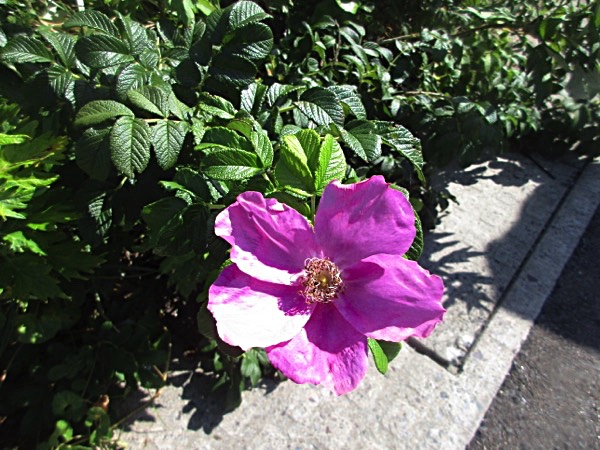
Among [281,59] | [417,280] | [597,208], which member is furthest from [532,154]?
[417,280]

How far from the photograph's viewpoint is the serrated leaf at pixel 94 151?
3.55 ft

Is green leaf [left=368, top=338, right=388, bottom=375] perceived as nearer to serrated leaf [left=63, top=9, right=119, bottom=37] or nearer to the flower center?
the flower center

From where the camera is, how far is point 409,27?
86.8 inches

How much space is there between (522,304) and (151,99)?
206cm

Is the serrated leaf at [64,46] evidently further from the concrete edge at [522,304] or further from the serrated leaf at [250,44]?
the concrete edge at [522,304]

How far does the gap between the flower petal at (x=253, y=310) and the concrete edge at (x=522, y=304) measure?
1.33 metres

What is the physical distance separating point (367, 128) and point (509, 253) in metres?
1.85

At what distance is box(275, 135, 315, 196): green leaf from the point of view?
3.10ft

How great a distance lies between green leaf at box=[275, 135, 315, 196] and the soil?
1.48m

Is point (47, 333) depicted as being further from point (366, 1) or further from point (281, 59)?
point (366, 1)

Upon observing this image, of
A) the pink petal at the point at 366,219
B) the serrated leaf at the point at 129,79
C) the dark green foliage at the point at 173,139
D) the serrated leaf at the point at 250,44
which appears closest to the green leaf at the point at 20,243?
the dark green foliage at the point at 173,139

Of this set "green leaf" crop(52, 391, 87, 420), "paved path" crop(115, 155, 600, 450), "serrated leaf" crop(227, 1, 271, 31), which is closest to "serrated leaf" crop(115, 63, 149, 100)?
"serrated leaf" crop(227, 1, 271, 31)

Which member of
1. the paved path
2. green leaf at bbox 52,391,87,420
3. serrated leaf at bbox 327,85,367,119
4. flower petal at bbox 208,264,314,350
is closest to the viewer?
flower petal at bbox 208,264,314,350

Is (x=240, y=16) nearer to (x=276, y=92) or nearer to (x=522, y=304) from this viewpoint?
(x=276, y=92)
